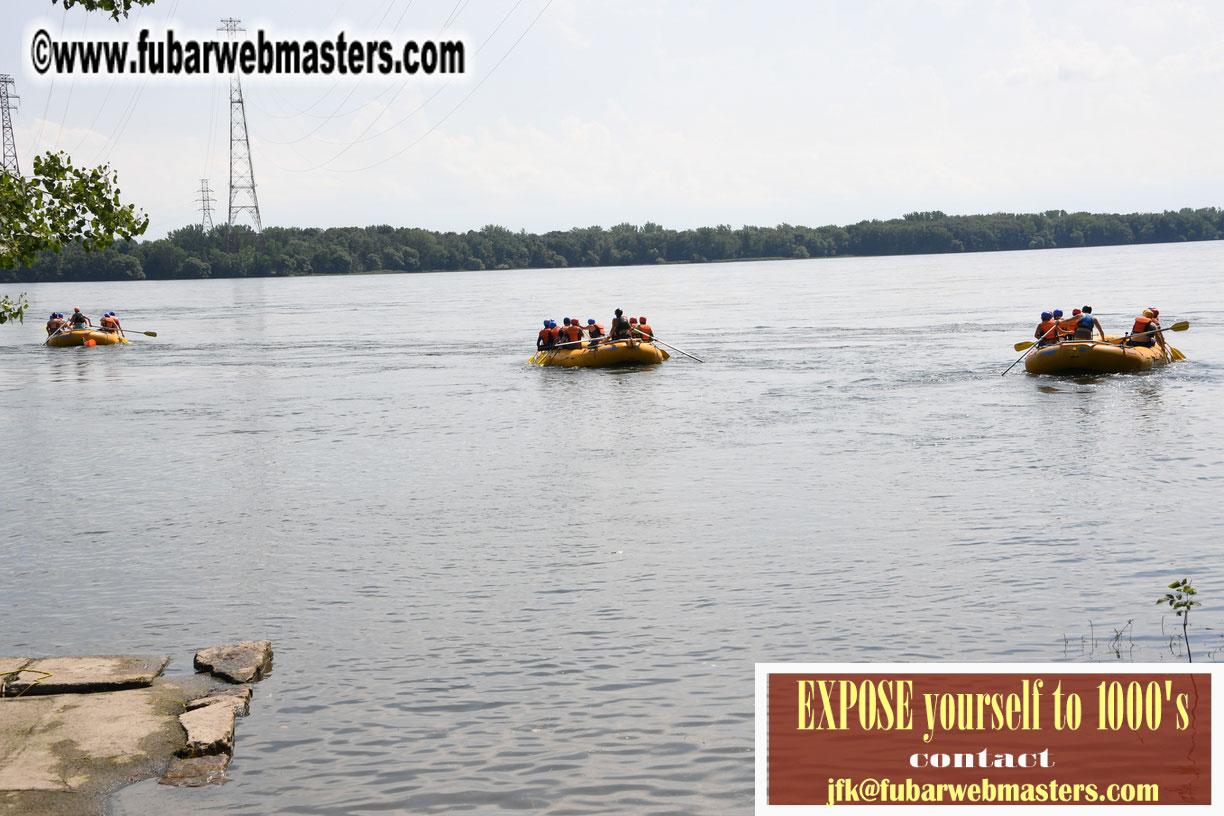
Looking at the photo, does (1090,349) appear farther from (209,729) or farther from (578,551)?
(209,729)

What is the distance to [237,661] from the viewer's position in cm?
1023

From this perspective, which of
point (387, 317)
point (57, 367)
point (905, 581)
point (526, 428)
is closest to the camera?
point (905, 581)

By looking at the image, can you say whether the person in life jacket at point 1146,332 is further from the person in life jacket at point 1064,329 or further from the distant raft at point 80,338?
the distant raft at point 80,338

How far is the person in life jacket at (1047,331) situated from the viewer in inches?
1271

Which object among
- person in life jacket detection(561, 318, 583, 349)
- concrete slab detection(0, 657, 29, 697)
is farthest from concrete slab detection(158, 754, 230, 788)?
person in life jacket detection(561, 318, 583, 349)

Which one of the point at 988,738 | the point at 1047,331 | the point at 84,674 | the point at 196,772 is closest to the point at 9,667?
the point at 84,674

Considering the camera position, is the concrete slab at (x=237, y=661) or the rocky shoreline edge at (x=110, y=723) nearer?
the rocky shoreline edge at (x=110, y=723)

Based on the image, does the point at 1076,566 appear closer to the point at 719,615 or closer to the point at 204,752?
the point at 719,615

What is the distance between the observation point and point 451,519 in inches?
655

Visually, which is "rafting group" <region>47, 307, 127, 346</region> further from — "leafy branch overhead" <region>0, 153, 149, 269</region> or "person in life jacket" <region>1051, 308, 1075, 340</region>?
"leafy branch overhead" <region>0, 153, 149, 269</region>

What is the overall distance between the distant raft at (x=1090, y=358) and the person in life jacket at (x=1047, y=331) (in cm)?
71

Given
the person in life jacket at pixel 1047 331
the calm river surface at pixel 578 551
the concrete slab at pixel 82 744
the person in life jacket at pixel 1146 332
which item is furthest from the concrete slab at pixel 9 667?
the person in life jacket at pixel 1146 332

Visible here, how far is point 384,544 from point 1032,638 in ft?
25.6

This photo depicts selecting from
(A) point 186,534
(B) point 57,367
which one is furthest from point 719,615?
(B) point 57,367
